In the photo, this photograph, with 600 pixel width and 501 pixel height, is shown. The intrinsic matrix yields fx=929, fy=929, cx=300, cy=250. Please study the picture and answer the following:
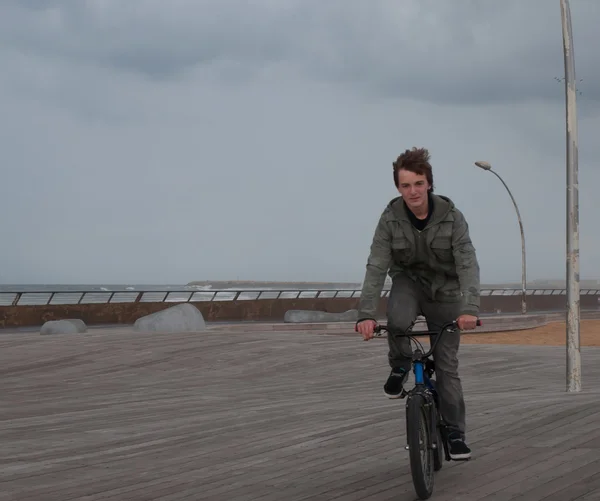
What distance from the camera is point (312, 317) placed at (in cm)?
3766

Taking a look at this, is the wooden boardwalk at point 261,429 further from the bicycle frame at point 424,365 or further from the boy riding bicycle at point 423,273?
the boy riding bicycle at point 423,273

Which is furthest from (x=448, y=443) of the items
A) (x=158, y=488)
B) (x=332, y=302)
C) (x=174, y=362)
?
(x=332, y=302)

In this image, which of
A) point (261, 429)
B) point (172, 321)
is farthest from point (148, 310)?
point (261, 429)

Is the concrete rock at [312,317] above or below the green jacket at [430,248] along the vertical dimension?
below

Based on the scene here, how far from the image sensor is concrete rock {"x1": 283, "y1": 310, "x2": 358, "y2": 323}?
36562 mm

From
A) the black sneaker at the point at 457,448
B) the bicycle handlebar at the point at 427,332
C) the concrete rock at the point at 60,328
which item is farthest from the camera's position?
the concrete rock at the point at 60,328

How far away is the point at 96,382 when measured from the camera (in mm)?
13953

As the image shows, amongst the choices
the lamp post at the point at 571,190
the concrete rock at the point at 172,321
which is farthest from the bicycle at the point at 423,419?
the concrete rock at the point at 172,321

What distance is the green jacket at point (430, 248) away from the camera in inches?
219

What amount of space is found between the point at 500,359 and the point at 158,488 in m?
11.7

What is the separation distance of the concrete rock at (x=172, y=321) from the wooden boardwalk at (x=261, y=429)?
267 inches

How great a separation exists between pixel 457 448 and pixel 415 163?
72.9 inches

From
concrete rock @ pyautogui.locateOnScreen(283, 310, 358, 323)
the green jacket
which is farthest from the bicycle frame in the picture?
concrete rock @ pyautogui.locateOnScreen(283, 310, 358, 323)

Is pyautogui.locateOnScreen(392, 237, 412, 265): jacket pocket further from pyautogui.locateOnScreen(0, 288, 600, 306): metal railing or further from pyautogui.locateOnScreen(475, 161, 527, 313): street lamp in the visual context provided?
pyautogui.locateOnScreen(475, 161, 527, 313): street lamp
